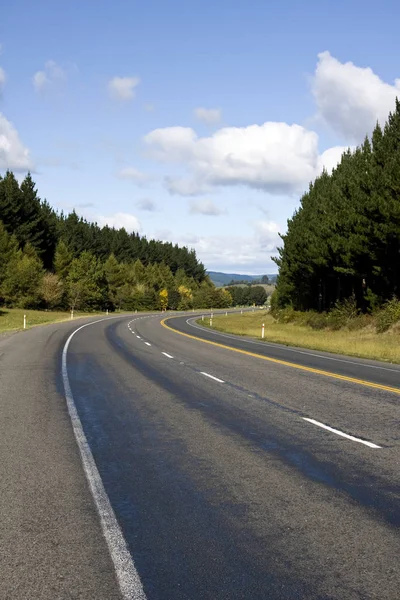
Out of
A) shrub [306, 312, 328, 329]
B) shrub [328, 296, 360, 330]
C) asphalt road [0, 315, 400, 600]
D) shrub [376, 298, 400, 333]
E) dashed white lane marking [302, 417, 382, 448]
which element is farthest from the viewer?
shrub [306, 312, 328, 329]

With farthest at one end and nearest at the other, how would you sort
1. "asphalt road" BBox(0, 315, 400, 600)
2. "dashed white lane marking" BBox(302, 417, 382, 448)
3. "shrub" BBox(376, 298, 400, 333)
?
"shrub" BBox(376, 298, 400, 333) < "dashed white lane marking" BBox(302, 417, 382, 448) < "asphalt road" BBox(0, 315, 400, 600)

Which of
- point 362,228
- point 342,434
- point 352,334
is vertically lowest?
point 352,334

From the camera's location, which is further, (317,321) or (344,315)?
(317,321)

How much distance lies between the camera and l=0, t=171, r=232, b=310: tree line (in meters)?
82.1

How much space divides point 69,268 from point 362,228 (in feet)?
245

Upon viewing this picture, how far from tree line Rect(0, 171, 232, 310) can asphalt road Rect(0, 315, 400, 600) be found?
66444mm

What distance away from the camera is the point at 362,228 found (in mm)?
34906

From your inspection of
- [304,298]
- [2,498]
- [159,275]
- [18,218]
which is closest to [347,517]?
[2,498]

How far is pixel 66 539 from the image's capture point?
171 inches

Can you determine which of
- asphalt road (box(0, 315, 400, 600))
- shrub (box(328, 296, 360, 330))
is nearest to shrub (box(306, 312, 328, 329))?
shrub (box(328, 296, 360, 330))

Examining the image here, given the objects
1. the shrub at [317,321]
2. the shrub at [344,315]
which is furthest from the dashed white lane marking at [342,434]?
the shrub at [317,321]

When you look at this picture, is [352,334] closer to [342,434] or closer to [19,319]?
[342,434]

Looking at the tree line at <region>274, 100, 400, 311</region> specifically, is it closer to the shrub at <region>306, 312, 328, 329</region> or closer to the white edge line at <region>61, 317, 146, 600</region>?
the shrub at <region>306, 312, 328, 329</region>

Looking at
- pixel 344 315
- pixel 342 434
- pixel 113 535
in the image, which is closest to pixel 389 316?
pixel 344 315
